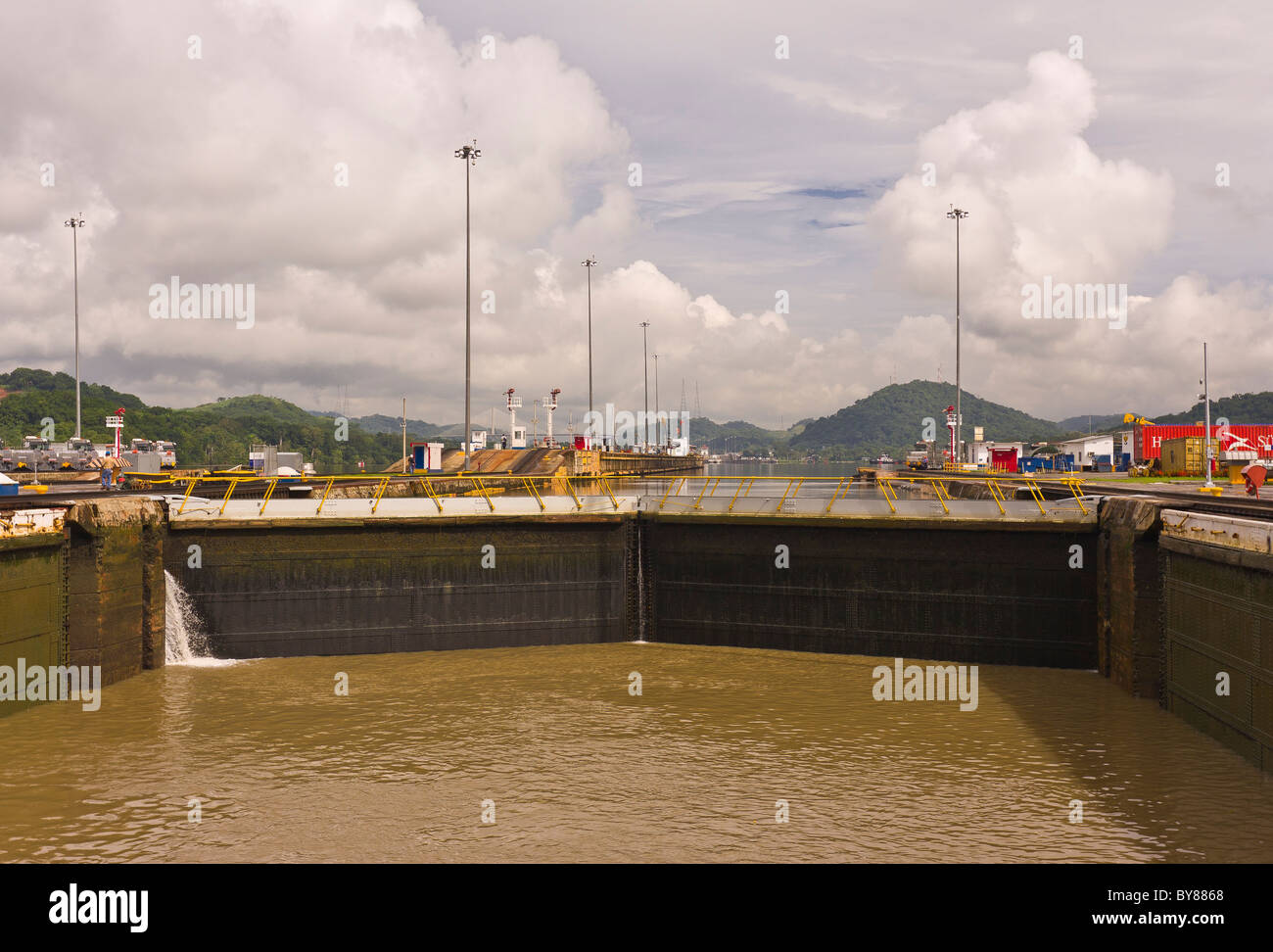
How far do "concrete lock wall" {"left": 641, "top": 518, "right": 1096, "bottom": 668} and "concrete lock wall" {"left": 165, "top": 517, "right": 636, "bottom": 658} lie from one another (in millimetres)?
1995

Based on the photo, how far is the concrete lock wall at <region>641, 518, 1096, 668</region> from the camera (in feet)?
79.8

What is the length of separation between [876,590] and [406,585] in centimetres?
1442

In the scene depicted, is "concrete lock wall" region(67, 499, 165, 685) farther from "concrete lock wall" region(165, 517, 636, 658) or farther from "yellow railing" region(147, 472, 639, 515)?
"yellow railing" region(147, 472, 639, 515)

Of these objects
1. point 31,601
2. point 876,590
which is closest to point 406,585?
point 31,601

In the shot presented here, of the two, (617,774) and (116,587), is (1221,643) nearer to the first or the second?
(617,774)

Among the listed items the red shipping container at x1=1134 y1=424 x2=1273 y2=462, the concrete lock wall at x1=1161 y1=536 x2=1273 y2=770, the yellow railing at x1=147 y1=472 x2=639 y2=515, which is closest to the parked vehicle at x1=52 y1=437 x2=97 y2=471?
the yellow railing at x1=147 y1=472 x2=639 y2=515

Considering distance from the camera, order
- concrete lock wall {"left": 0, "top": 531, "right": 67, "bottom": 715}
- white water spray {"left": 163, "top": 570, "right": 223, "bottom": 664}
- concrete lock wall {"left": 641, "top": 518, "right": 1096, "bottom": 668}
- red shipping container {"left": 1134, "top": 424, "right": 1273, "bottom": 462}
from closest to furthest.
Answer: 1. concrete lock wall {"left": 0, "top": 531, "right": 67, "bottom": 715}
2. concrete lock wall {"left": 641, "top": 518, "right": 1096, "bottom": 668}
3. white water spray {"left": 163, "top": 570, "right": 223, "bottom": 664}
4. red shipping container {"left": 1134, "top": 424, "right": 1273, "bottom": 462}

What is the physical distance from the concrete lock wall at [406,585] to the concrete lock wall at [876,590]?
2.00m

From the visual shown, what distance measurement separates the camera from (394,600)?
1064 inches

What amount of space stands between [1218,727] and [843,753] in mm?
7736

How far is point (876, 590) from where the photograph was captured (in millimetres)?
26062

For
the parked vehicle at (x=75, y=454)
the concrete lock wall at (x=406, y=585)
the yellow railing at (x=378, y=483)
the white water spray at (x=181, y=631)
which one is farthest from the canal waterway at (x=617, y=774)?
the parked vehicle at (x=75, y=454)

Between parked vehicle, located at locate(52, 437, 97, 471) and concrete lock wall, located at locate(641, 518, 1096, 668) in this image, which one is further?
parked vehicle, located at locate(52, 437, 97, 471)

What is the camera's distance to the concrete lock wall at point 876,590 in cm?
2431
